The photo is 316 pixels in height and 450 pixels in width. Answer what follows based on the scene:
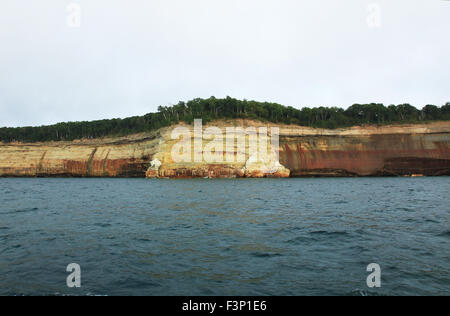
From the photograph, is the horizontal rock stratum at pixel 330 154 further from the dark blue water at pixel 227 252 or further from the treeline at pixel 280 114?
the dark blue water at pixel 227 252

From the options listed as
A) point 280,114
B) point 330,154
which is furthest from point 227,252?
point 280,114

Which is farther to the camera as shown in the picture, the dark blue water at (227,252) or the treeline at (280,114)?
the treeline at (280,114)

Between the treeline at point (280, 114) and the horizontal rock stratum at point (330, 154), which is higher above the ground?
the treeline at point (280, 114)

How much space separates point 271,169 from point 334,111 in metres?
24.3

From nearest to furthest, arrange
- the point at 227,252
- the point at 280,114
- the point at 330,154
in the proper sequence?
the point at 227,252, the point at 330,154, the point at 280,114

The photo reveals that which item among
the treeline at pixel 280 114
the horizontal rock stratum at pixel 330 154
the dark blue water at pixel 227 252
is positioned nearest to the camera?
the dark blue water at pixel 227 252

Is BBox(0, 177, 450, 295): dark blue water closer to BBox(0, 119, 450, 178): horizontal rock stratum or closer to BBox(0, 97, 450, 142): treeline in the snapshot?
BBox(0, 119, 450, 178): horizontal rock stratum

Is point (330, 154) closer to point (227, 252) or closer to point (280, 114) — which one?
point (280, 114)

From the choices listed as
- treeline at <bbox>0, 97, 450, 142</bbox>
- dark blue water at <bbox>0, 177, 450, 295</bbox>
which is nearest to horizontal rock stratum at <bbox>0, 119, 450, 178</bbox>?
treeline at <bbox>0, 97, 450, 142</bbox>

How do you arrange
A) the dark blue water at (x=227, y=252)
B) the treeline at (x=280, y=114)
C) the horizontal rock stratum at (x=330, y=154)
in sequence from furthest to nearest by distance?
the treeline at (x=280, y=114) → the horizontal rock stratum at (x=330, y=154) → the dark blue water at (x=227, y=252)

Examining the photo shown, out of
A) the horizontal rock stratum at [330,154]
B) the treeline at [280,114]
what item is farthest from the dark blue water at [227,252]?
the treeline at [280,114]

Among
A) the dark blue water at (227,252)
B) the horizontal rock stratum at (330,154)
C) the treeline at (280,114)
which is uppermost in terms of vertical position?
the treeline at (280,114)

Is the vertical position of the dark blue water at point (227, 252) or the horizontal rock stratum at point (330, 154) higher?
the horizontal rock stratum at point (330, 154)

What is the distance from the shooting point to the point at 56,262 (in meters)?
8.03
